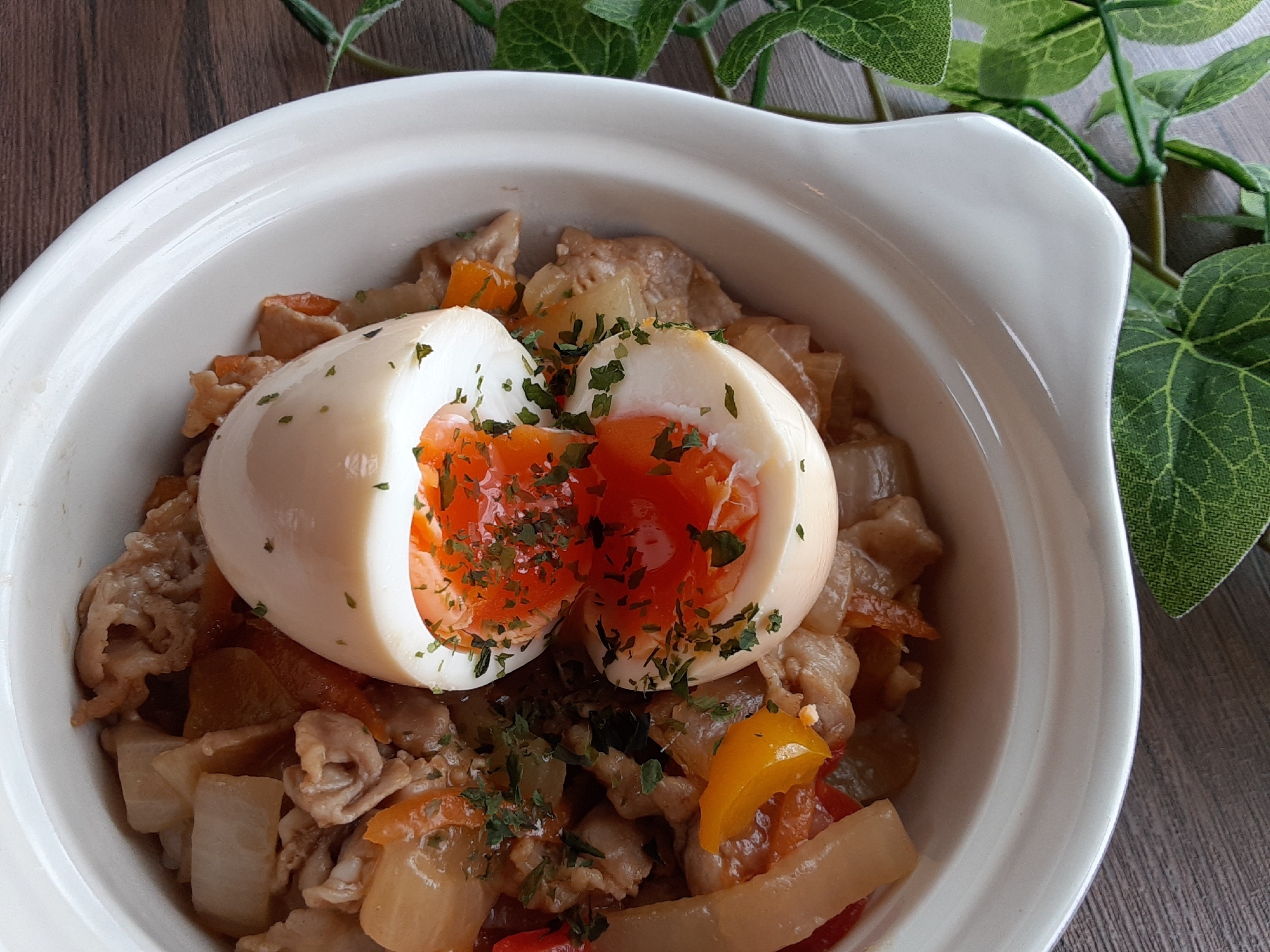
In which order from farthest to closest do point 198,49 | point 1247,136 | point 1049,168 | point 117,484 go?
point 1247,136 → point 198,49 → point 117,484 → point 1049,168

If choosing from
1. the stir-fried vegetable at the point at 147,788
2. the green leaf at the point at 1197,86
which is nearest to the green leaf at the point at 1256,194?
the green leaf at the point at 1197,86

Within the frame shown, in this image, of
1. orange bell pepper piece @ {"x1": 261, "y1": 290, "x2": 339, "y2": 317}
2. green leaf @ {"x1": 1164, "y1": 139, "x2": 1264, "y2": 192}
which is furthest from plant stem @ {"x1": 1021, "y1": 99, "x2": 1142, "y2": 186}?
orange bell pepper piece @ {"x1": 261, "y1": 290, "x2": 339, "y2": 317}

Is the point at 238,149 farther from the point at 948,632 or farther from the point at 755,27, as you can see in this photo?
the point at 948,632

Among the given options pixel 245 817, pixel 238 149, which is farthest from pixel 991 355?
pixel 245 817

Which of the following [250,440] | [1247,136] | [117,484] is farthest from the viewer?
[1247,136]

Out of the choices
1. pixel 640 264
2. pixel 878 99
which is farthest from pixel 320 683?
pixel 878 99

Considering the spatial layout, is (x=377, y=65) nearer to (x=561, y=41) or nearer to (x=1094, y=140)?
(x=561, y=41)

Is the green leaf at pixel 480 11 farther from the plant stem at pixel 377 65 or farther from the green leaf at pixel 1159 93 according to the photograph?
the green leaf at pixel 1159 93
